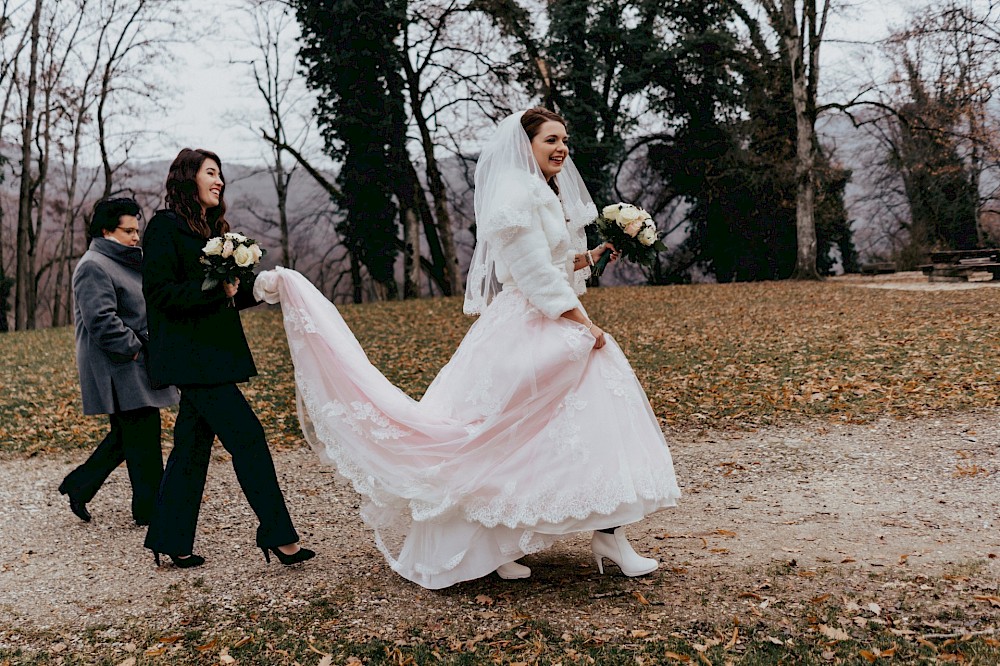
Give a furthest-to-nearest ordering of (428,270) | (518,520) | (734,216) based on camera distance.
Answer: (428,270)
(734,216)
(518,520)

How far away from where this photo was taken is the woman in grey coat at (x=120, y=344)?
571cm

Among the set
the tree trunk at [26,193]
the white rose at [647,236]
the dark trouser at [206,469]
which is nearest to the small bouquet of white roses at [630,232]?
the white rose at [647,236]

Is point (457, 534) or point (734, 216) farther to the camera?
point (734, 216)

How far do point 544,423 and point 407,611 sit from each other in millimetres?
1113

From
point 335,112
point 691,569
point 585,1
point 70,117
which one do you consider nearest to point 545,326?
point 691,569

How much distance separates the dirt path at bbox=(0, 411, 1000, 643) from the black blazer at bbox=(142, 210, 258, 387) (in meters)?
0.96

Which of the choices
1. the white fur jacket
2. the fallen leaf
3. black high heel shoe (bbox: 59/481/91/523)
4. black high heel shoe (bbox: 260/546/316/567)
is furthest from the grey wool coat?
the fallen leaf

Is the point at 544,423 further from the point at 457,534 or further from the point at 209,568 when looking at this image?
the point at 209,568

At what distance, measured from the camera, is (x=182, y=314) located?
462cm

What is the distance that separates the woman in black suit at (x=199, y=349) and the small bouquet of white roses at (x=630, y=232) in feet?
6.36

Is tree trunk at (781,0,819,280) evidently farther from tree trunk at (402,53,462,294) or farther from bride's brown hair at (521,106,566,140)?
bride's brown hair at (521,106,566,140)

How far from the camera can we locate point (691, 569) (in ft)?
14.7

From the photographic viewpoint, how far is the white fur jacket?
Answer: 13.7 feet

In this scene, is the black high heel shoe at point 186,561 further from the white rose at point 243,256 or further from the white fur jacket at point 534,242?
the white fur jacket at point 534,242
